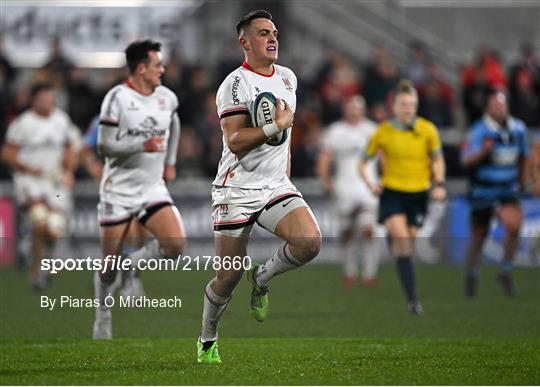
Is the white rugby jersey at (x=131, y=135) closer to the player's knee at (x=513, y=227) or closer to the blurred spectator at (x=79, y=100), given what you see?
the player's knee at (x=513, y=227)

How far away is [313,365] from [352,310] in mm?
4958

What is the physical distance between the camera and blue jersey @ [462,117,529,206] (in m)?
17.1

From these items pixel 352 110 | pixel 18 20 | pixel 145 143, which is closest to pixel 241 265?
pixel 145 143

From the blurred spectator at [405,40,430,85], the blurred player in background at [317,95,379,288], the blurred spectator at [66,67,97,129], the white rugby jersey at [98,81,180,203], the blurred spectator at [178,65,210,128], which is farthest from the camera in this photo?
the blurred spectator at [405,40,430,85]

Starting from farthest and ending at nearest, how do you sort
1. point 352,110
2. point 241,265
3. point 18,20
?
1. point 18,20
2. point 352,110
3. point 241,265

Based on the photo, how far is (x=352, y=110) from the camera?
62.6 ft

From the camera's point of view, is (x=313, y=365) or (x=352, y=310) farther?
(x=352, y=310)

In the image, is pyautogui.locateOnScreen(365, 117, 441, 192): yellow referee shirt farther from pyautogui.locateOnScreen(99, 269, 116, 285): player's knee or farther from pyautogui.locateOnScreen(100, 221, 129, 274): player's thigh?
pyautogui.locateOnScreen(99, 269, 116, 285): player's knee

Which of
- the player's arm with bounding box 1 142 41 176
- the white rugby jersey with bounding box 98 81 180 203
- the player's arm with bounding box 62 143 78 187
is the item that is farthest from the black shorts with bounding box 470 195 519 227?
the white rugby jersey with bounding box 98 81 180 203

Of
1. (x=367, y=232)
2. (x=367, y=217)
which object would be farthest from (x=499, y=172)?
(x=367, y=217)

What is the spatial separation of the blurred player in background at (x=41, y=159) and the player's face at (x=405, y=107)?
519 centimetres

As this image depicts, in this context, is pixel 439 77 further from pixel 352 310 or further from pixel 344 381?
pixel 344 381

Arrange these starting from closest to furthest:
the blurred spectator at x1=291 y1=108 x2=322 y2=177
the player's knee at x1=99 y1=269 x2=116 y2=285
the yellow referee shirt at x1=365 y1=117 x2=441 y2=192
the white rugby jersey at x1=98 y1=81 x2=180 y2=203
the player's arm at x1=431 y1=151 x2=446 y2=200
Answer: the player's knee at x1=99 y1=269 x2=116 y2=285, the white rugby jersey at x1=98 y1=81 x2=180 y2=203, the player's arm at x1=431 y1=151 x2=446 y2=200, the yellow referee shirt at x1=365 y1=117 x2=441 y2=192, the blurred spectator at x1=291 y1=108 x2=322 y2=177

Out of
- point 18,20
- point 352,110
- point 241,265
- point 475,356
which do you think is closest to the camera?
point 241,265
